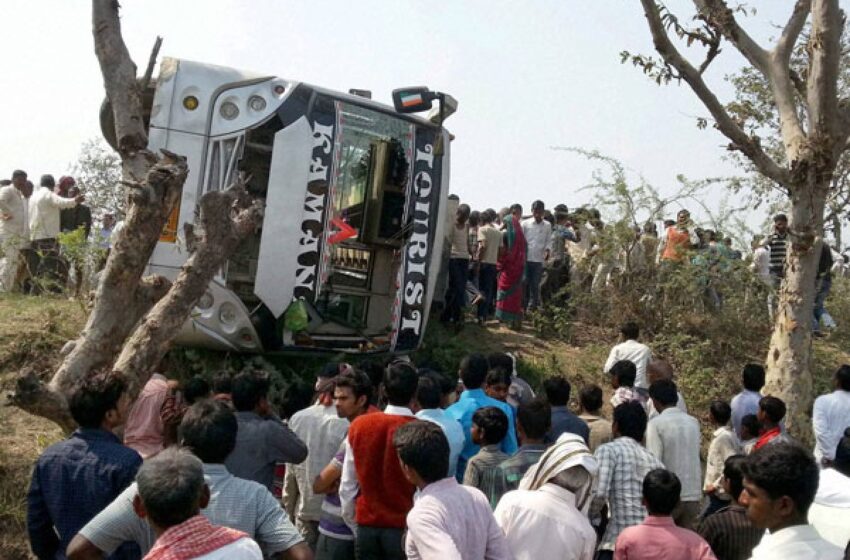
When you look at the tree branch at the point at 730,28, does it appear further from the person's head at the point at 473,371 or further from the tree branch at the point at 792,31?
the person's head at the point at 473,371

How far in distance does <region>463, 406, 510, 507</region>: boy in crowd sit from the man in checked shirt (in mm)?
597

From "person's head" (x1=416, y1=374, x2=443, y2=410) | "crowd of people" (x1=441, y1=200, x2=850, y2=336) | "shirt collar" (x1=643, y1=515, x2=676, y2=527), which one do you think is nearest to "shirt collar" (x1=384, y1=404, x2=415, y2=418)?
"person's head" (x1=416, y1=374, x2=443, y2=410)

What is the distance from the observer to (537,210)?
1264 centimetres

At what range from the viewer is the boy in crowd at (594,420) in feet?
19.5

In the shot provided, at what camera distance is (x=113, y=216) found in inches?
572

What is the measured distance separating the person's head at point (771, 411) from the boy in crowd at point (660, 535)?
2211 millimetres

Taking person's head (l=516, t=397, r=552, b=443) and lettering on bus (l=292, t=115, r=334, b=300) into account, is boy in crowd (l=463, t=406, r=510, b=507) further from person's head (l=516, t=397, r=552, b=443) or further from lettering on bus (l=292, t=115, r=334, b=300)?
lettering on bus (l=292, t=115, r=334, b=300)

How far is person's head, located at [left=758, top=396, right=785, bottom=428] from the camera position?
19.9 feet

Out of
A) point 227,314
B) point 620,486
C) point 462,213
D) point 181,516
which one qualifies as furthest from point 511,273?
point 181,516

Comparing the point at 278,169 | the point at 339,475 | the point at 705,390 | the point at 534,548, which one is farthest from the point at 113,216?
the point at 534,548

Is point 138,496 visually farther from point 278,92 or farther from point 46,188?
point 46,188

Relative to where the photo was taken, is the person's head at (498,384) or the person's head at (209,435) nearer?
the person's head at (209,435)

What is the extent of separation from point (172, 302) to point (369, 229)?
4.45m

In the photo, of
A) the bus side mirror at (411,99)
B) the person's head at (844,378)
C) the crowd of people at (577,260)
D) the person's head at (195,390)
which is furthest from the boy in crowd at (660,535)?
the crowd of people at (577,260)
